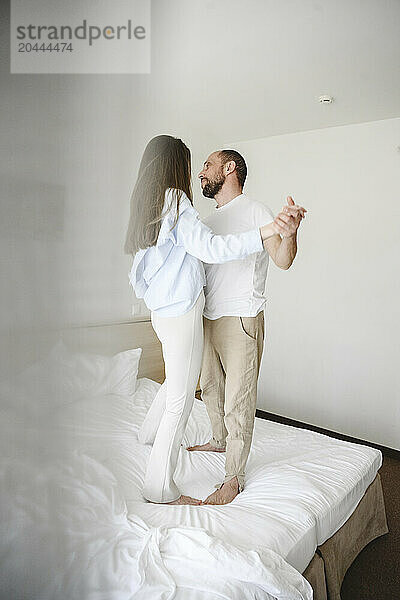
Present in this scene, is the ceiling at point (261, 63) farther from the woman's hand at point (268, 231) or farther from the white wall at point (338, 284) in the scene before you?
the white wall at point (338, 284)

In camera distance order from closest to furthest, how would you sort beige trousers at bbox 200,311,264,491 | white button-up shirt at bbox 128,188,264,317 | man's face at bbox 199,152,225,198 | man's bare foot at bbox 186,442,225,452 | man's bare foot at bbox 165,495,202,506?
white button-up shirt at bbox 128,188,264,317 → man's face at bbox 199,152,225,198 → man's bare foot at bbox 165,495,202,506 → beige trousers at bbox 200,311,264,491 → man's bare foot at bbox 186,442,225,452

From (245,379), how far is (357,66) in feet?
2.57

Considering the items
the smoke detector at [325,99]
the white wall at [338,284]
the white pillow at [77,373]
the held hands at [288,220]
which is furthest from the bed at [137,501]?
the smoke detector at [325,99]

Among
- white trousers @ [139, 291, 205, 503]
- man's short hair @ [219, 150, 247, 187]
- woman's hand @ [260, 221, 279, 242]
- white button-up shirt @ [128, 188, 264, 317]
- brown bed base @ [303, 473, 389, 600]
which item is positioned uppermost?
man's short hair @ [219, 150, 247, 187]

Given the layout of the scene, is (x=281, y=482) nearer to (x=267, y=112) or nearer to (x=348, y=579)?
(x=348, y=579)

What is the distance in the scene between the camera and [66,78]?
251 millimetres

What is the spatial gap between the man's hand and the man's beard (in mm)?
141

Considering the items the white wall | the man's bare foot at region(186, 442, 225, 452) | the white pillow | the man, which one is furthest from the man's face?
the white wall

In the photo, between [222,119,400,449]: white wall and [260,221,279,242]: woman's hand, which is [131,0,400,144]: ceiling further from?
[222,119,400,449]: white wall

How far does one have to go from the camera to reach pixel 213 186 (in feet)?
2.85

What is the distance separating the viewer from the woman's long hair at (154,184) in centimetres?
34

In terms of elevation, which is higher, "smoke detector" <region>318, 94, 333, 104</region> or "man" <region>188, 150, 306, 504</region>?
"smoke detector" <region>318, 94, 333, 104</region>

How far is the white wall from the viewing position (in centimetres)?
206

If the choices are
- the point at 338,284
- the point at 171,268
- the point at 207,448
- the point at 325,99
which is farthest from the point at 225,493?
the point at 338,284
